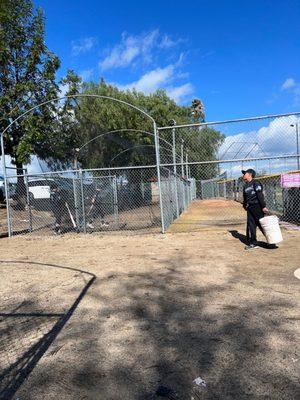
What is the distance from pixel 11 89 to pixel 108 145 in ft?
27.8

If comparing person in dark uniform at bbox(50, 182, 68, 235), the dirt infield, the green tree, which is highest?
the green tree

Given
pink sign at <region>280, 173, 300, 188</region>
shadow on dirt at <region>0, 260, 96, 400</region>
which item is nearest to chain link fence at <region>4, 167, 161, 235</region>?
pink sign at <region>280, 173, 300, 188</region>

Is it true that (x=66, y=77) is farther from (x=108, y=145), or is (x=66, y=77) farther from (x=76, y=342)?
(x=76, y=342)

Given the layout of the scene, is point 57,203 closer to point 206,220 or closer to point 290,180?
point 206,220

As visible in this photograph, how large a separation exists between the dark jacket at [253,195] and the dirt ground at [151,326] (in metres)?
1.08

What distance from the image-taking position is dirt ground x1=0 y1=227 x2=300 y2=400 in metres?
3.41

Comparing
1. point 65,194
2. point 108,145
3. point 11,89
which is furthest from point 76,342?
point 108,145

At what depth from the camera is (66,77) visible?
18.9 meters

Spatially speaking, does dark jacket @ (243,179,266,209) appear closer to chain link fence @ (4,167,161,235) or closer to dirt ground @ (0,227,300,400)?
dirt ground @ (0,227,300,400)

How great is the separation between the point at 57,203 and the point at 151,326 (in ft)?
29.6

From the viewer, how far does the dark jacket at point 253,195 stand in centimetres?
889

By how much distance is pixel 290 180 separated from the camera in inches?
478

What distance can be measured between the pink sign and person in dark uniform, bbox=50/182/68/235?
6473 millimetres

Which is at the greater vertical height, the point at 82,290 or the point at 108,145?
the point at 108,145
